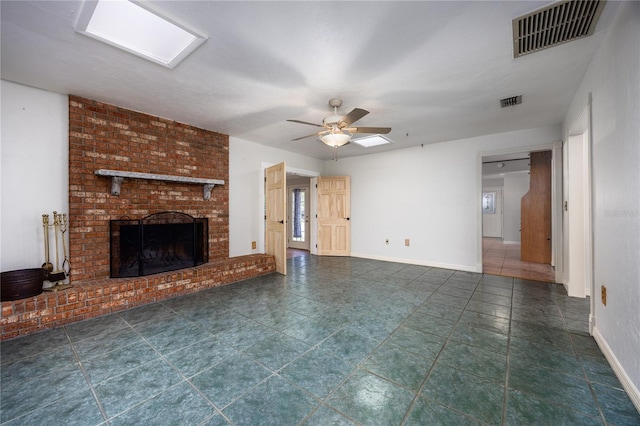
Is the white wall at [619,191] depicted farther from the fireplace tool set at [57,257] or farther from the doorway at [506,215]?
the fireplace tool set at [57,257]

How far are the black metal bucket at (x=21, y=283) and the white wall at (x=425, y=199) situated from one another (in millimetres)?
5310

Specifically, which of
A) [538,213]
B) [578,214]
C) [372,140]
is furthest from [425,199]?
[538,213]

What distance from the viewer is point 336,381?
1739 millimetres

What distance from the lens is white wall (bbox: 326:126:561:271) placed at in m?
4.73

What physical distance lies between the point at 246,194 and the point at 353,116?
3.00 m

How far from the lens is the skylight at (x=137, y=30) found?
1789 millimetres

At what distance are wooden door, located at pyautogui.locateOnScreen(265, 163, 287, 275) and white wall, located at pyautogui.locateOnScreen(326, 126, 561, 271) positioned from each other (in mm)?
2270

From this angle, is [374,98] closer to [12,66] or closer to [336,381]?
[336,381]

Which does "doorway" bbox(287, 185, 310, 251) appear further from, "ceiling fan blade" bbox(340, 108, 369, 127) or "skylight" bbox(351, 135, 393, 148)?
"ceiling fan blade" bbox(340, 108, 369, 127)

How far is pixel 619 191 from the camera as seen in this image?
5.79 feet

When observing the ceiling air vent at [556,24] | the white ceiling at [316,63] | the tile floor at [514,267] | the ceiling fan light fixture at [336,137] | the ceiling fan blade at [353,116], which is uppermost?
the white ceiling at [316,63]

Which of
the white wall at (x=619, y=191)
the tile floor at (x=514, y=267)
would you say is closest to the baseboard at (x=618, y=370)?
the white wall at (x=619, y=191)

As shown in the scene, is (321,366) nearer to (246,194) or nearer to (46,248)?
(46,248)

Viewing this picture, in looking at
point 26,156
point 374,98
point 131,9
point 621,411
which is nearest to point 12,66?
point 26,156
